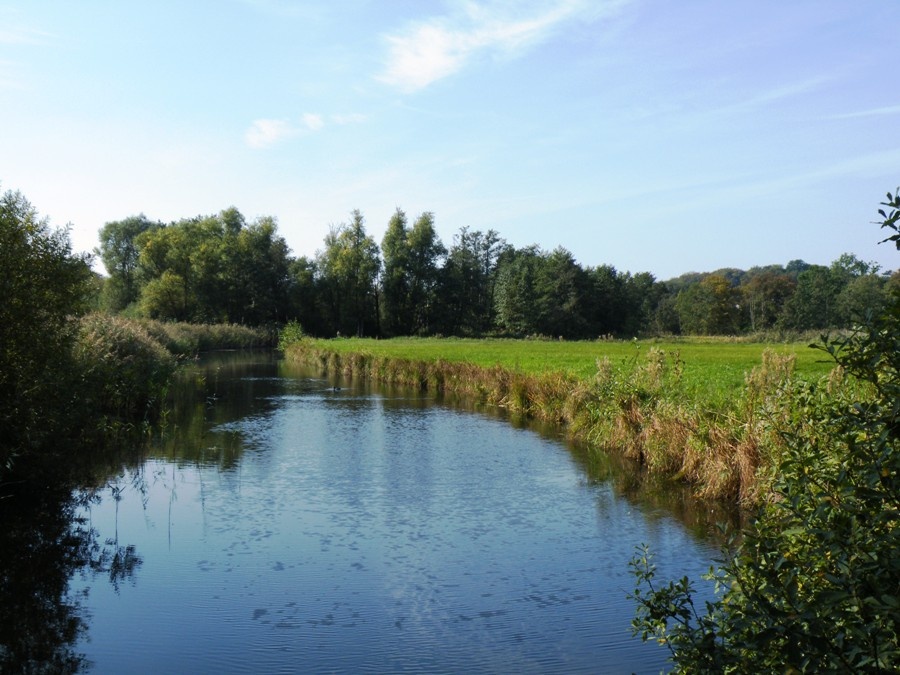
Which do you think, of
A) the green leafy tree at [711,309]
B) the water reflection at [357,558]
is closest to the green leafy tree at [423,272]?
the green leafy tree at [711,309]

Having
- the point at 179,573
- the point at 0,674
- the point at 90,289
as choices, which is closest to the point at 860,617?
the point at 0,674

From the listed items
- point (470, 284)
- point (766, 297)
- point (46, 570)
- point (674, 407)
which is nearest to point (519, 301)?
point (470, 284)

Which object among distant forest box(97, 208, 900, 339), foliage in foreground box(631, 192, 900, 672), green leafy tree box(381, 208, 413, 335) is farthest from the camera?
green leafy tree box(381, 208, 413, 335)

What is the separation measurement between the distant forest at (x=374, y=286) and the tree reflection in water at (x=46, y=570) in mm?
52890

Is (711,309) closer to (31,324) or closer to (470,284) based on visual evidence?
(470,284)

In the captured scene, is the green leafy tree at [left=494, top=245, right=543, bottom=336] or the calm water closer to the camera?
the calm water

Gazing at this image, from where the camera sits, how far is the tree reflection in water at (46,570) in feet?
22.2

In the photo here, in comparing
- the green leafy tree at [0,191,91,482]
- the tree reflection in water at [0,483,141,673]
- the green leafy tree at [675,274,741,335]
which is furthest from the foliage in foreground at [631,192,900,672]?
the green leafy tree at [675,274,741,335]

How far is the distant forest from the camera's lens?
67.1 m

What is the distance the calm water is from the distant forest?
51.5 metres

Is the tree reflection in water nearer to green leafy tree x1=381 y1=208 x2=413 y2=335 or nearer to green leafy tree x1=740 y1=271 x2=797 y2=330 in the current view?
green leafy tree x1=381 y1=208 x2=413 y2=335

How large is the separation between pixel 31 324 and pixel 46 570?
3430mm

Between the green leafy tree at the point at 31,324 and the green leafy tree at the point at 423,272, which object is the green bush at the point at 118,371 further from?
the green leafy tree at the point at 423,272

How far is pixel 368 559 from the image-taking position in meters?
9.35
